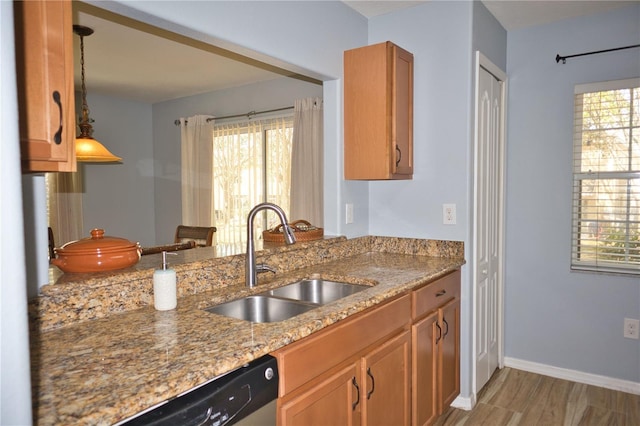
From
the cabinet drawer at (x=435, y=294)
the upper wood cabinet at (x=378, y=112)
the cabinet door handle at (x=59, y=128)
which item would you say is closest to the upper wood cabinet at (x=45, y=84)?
the cabinet door handle at (x=59, y=128)

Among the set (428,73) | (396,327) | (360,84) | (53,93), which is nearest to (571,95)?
(428,73)

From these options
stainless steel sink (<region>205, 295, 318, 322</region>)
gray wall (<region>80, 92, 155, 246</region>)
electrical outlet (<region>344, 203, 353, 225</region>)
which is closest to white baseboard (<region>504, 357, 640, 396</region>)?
electrical outlet (<region>344, 203, 353, 225</region>)

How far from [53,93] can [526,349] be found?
3258mm

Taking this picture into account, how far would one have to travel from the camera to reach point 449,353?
2.47 m

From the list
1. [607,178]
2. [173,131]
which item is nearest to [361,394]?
[607,178]

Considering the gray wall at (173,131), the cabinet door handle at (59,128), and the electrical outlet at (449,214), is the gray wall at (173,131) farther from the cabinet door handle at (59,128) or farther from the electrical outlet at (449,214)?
the cabinet door handle at (59,128)

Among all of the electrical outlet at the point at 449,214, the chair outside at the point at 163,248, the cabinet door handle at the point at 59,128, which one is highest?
the cabinet door handle at the point at 59,128

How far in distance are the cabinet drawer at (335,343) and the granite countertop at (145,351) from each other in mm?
41

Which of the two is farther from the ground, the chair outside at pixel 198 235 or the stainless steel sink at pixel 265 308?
the chair outside at pixel 198 235

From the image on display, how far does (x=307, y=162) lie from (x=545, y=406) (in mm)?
2610

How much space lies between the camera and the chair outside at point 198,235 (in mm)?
4043

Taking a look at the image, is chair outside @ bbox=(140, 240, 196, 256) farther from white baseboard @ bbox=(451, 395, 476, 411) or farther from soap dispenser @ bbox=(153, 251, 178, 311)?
white baseboard @ bbox=(451, 395, 476, 411)

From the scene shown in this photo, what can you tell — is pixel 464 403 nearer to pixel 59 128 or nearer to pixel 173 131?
pixel 59 128

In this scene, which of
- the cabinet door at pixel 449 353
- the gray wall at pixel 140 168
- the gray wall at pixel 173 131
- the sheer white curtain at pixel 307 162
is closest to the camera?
the cabinet door at pixel 449 353
